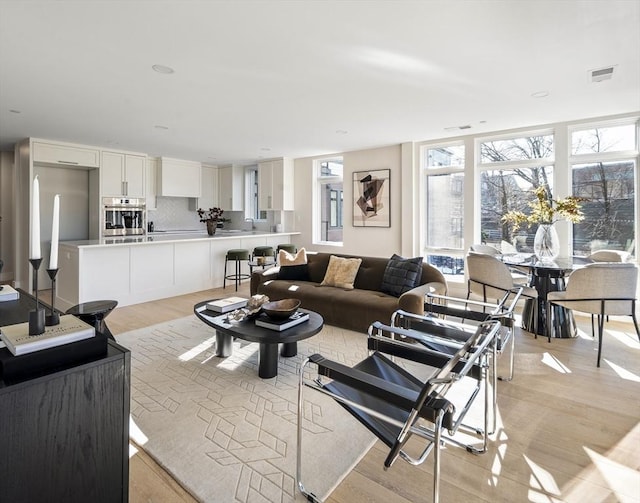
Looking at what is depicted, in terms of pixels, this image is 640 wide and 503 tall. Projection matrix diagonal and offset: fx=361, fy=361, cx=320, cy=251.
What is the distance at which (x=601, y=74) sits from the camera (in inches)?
126

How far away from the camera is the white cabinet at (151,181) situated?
7215mm

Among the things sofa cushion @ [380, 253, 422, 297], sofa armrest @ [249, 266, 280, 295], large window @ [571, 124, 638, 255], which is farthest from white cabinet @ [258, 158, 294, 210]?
large window @ [571, 124, 638, 255]

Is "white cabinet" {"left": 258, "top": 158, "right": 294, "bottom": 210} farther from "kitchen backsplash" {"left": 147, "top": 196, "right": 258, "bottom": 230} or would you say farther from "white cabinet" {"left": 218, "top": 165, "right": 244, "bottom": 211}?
"kitchen backsplash" {"left": 147, "top": 196, "right": 258, "bottom": 230}

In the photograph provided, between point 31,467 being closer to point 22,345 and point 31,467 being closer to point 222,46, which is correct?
point 22,345

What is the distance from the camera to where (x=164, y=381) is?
111 inches

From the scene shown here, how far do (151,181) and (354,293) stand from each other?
17.5 ft

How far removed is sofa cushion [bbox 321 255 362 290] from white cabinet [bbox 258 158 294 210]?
11.4 ft

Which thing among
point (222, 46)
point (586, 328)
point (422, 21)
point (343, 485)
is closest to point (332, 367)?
point (343, 485)

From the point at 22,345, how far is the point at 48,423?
0.20m

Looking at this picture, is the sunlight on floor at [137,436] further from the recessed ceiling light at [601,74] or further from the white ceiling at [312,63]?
the recessed ceiling light at [601,74]

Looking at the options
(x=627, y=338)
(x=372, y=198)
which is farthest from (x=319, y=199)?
(x=627, y=338)

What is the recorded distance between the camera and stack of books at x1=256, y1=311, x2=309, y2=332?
2785mm

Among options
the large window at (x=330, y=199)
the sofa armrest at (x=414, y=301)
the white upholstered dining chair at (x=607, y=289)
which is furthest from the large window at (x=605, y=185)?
the large window at (x=330, y=199)

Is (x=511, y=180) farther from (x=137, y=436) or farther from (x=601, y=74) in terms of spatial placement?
(x=137, y=436)
